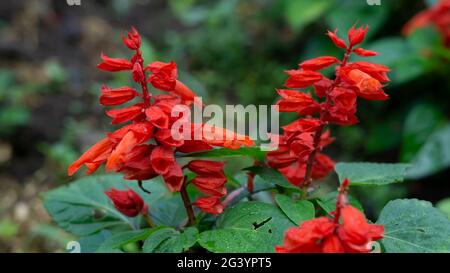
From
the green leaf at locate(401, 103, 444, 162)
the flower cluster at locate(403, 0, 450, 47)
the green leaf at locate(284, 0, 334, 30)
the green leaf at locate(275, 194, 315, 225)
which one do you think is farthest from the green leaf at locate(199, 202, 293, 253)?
the green leaf at locate(284, 0, 334, 30)

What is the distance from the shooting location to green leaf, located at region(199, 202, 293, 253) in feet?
2.86

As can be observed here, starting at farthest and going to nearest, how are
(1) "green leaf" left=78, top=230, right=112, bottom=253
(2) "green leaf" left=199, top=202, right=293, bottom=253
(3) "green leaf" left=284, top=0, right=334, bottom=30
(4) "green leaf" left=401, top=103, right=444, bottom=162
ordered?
(3) "green leaf" left=284, top=0, right=334, bottom=30
(4) "green leaf" left=401, top=103, right=444, bottom=162
(1) "green leaf" left=78, top=230, right=112, bottom=253
(2) "green leaf" left=199, top=202, right=293, bottom=253

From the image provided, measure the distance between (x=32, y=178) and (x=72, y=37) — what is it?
1.36 meters

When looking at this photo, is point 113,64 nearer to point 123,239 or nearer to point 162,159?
point 162,159

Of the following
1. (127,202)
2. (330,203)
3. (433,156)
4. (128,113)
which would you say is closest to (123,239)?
(127,202)

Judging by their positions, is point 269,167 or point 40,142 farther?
point 40,142

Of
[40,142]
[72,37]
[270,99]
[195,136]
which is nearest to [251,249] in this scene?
[195,136]

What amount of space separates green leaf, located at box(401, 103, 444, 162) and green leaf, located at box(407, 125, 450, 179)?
0.04 meters

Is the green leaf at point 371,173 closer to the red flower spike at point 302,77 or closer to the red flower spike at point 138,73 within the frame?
the red flower spike at point 302,77

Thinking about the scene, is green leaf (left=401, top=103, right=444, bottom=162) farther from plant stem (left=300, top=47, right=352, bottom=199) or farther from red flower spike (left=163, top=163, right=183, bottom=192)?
red flower spike (left=163, top=163, right=183, bottom=192)

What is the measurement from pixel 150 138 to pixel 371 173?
16.3 inches

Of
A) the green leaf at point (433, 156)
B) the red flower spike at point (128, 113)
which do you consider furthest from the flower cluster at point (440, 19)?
the red flower spike at point (128, 113)

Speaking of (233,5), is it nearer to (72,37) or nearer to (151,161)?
(72,37)

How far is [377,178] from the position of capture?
1.04 m
